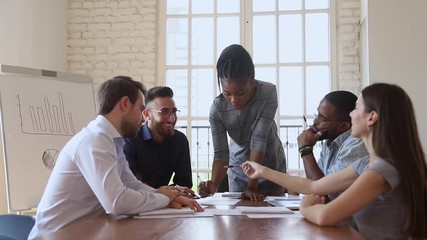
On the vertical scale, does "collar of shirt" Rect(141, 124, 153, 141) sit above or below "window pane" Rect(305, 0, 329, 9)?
below

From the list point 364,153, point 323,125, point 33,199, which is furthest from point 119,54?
point 364,153

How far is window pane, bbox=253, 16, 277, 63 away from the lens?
4480 mm

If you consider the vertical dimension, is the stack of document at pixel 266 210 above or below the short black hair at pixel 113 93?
below

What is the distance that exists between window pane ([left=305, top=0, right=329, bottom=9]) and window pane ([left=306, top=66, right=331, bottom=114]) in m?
0.59

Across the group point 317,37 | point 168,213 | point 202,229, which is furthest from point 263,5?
point 202,229

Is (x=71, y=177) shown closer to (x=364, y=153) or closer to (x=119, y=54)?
(x=364, y=153)

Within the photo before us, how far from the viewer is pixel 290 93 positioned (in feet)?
14.6

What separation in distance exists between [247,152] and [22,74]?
1467 mm

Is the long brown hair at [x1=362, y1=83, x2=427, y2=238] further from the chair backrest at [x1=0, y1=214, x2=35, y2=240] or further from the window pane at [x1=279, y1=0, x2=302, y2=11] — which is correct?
the window pane at [x1=279, y1=0, x2=302, y2=11]

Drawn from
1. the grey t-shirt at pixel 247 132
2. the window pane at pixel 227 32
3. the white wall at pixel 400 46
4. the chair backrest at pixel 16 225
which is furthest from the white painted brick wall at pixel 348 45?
the chair backrest at pixel 16 225

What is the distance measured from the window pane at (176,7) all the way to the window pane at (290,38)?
3.20ft

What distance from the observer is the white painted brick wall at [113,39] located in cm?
454

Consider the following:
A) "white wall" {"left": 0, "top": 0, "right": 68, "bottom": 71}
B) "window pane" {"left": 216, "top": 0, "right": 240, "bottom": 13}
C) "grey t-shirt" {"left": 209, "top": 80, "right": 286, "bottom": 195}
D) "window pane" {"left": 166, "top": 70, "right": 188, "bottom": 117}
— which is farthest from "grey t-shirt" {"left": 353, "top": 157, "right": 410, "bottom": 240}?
"window pane" {"left": 216, "top": 0, "right": 240, "bottom": 13}

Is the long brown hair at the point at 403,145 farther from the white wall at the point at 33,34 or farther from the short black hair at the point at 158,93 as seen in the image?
the white wall at the point at 33,34
